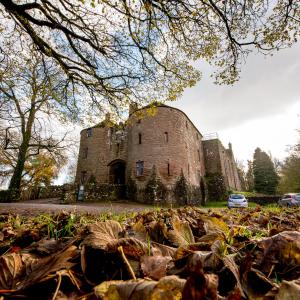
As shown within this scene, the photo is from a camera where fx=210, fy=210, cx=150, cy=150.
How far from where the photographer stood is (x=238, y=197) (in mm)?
17609

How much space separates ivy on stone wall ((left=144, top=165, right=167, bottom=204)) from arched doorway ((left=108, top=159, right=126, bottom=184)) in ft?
18.7

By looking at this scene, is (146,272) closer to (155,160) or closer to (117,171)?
(155,160)

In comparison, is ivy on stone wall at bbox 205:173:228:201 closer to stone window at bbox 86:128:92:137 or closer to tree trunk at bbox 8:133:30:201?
stone window at bbox 86:128:92:137

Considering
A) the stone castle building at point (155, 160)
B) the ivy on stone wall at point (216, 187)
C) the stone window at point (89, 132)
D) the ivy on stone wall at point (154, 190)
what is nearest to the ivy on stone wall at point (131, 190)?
the stone castle building at point (155, 160)

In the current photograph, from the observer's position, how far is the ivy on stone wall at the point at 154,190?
64.0 feet

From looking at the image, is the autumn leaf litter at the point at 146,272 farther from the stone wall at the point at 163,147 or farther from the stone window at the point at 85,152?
the stone window at the point at 85,152

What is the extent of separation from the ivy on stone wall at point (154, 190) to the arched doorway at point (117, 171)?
5697mm

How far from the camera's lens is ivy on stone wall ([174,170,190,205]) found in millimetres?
19875

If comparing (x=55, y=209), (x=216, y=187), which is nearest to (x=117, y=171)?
(x=216, y=187)

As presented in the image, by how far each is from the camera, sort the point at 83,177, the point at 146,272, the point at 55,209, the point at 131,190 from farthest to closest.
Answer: the point at 83,177 < the point at 131,190 < the point at 55,209 < the point at 146,272

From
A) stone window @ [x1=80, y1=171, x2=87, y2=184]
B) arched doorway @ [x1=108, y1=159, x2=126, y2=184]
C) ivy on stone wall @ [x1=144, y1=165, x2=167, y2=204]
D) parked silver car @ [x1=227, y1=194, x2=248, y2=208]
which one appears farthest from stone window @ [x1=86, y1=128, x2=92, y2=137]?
parked silver car @ [x1=227, y1=194, x2=248, y2=208]

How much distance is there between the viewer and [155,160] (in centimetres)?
2086

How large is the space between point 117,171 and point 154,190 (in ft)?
25.4

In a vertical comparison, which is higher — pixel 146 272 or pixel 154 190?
pixel 154 190
